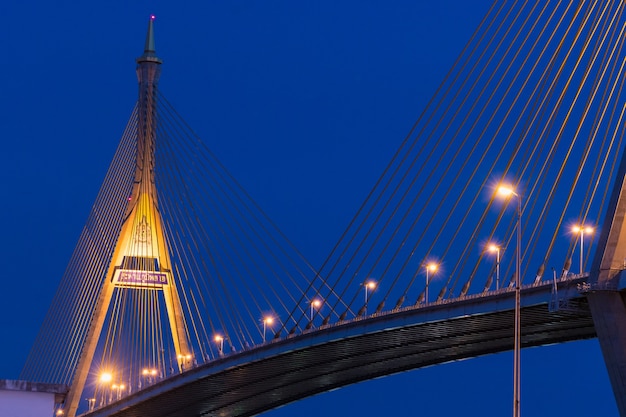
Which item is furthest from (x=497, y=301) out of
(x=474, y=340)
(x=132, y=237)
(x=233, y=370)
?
(x=132, y=237)

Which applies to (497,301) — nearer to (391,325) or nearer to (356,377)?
(391,325)

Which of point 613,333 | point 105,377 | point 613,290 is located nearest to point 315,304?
point 105,377

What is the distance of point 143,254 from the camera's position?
233 ft

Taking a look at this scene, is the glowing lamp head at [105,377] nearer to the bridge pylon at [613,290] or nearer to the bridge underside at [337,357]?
the bridge underside at [337,357]

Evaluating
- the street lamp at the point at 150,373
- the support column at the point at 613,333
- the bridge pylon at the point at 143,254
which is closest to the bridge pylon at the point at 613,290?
the support column at the point at 613,333

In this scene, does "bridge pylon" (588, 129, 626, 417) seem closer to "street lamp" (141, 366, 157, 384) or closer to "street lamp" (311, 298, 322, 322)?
"street lamp" (311, 298, 322, 322)

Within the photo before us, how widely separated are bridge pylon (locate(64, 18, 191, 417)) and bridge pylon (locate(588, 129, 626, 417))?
31300 millimetres

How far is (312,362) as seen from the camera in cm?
6456

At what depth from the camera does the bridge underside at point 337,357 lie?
168 feet

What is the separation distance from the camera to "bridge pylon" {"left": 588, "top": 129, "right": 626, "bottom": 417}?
39062mm

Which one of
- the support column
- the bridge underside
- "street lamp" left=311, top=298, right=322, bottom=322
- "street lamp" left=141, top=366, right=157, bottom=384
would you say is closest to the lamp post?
"street lamp" left=141, top=366, right=157, bottom=384

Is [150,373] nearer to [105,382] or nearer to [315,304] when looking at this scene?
[105,382]

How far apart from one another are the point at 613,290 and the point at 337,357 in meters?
23.7

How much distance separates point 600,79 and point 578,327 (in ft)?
43.0
